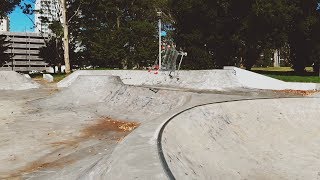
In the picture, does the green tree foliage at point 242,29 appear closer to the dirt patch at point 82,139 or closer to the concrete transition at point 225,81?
the concrete transition at point 225,81

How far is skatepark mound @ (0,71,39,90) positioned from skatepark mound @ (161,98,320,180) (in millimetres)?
20729

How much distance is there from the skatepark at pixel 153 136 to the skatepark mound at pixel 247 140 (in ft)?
0.12

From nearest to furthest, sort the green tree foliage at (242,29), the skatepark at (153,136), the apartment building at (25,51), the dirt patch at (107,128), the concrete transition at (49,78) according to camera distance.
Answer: the skatepark at (153,136) → the dirt patch at (107,128) → the concrete transition at (49,78) → the green tree foliage at (242,29) → the apartment building at (25,51)

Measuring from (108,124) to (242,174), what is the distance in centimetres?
692

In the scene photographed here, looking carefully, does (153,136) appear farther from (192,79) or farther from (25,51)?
(25,51)

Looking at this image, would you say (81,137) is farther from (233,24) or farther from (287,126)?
(233,24)

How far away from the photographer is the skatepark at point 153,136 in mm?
7463

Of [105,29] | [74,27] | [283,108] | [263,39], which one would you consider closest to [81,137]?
[283,108]

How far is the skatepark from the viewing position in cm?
746

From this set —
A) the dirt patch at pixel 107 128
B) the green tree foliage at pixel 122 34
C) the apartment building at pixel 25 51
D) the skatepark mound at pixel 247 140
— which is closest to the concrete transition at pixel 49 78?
the green tree foliage at pixel 122 34

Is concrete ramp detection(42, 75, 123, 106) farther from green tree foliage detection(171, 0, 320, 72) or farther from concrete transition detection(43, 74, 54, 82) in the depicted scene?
green tree foliage detection(171, 0, 320, 72)

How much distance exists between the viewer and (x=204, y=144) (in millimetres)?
10359

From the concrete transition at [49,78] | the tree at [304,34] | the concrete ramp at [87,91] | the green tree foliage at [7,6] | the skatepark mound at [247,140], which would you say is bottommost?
the skatepark mound at [247,140]

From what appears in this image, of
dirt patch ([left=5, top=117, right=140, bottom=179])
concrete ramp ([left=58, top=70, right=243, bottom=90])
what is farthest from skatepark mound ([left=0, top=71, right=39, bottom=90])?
dirt patch ([left=5, top=117, right=140, bottom=179])
